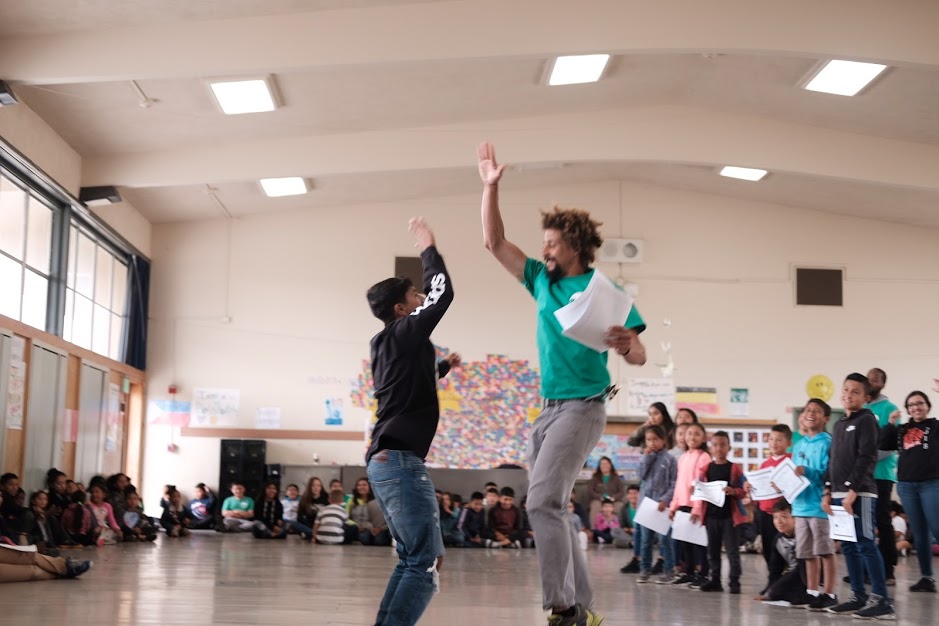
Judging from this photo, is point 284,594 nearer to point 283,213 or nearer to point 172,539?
point 172,539

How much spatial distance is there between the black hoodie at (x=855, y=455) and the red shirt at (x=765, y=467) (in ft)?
1.71

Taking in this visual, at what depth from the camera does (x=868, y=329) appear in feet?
48.3

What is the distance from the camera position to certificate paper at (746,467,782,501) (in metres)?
6.13

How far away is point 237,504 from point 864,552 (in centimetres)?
966

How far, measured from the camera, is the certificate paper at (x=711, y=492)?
644 cm

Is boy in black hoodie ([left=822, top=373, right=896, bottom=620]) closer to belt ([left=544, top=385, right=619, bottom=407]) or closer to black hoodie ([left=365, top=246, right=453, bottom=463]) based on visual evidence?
belt ([left=544, top=385, right=619, bottom=407])

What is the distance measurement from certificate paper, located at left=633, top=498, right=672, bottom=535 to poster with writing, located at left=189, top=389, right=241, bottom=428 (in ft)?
27.2

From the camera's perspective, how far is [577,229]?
3.66 meters

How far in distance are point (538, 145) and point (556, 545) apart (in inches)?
360

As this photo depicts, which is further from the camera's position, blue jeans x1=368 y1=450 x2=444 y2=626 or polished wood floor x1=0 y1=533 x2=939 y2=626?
polished wood floor x1=0 y1=533 x2=939 y2=626

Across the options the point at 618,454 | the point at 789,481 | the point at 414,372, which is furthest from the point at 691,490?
the point at 618,454

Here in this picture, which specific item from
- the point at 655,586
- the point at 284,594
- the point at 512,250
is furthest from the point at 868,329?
the point at 512,250

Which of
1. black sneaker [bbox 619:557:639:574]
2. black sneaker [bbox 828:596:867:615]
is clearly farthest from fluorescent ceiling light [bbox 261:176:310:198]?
black sneaker [bbox 828:596:867:615]

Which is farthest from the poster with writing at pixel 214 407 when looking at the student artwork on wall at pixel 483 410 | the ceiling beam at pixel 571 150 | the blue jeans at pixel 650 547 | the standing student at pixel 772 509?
the standing student at pixel 772 509
